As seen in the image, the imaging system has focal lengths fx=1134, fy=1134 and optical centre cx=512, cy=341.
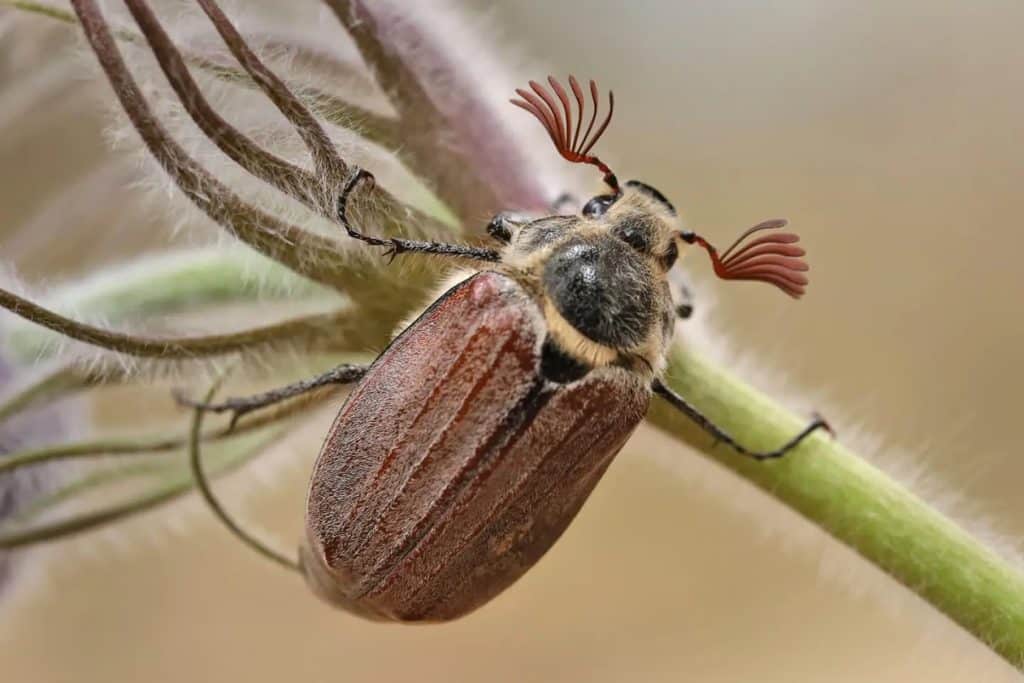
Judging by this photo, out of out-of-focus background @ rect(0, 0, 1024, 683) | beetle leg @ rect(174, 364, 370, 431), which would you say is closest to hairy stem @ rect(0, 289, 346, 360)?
beetle leg @ rect(174, 364, 370, 431)

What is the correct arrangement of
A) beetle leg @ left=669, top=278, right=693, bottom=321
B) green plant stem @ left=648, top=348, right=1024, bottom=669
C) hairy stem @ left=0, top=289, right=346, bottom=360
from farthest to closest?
beetle leg @ left=669, top=278, right=693, bottom=321, green plant stem @ left=648, top=348, right=1024, bottom=669, hairy stem @ left=0, top=289, right=346, bottom=360

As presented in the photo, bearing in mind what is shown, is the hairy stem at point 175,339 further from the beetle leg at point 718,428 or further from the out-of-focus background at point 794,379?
the out-of-focus background at point 794,379

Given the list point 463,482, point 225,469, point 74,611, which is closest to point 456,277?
point 463,482

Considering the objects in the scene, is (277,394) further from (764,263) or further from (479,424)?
(764,263)

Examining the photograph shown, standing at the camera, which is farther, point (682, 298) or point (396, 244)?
point (682, 298)

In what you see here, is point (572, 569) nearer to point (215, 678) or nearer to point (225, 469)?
point (215, 678)

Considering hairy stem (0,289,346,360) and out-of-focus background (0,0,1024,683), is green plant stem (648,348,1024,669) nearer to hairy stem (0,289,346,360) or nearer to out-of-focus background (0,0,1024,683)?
hairy stem (0,289,346,360)

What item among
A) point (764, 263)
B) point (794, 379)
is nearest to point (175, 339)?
point (764, 263)
